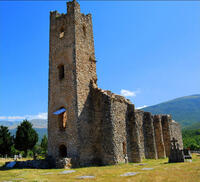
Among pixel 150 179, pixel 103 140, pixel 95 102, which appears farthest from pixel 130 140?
pixel 150 179

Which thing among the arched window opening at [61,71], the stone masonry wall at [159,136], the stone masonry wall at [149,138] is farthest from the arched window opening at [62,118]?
the stone masonry wall at [159,136]

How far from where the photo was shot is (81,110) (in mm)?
17953

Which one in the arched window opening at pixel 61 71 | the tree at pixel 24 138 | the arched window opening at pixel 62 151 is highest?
the arched window opening at pixel 61 71

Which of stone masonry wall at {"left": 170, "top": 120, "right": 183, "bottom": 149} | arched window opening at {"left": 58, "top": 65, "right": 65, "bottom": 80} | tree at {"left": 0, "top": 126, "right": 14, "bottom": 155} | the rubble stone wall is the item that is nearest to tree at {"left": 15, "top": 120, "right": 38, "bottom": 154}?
tree at {"left": 0, "top": 126, "right": 14, "bottom": 155}

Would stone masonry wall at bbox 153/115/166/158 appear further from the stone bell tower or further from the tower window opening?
the tower window opening

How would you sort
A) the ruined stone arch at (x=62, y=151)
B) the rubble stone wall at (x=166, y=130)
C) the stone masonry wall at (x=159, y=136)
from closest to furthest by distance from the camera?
1. the ruined stone arch at (x=62, y=151)
2. the stone masonry wall at (x=159, y=136)
3. the rubble stone wall at (x=166, y=130)

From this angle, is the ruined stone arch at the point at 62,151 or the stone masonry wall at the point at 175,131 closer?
the ruined stone arch at the point at 62,151

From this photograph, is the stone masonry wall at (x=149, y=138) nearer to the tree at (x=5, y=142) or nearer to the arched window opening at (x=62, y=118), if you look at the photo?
the arched window opening at (x=62, y=118)

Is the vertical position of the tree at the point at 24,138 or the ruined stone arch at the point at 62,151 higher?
the tree at the point at 24,138

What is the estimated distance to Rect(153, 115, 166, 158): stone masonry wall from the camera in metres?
23.5

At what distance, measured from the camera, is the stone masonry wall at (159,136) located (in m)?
23.5

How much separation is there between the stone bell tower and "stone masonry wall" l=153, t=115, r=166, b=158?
1009 cm

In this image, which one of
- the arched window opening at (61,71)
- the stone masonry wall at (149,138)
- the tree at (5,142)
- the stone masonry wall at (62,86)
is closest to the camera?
the stone masonry wall at (62,86)

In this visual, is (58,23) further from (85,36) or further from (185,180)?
(185,180)
